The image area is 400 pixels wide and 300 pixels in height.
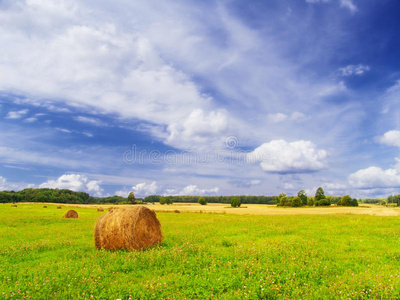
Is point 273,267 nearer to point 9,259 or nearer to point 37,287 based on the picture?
point 37,287

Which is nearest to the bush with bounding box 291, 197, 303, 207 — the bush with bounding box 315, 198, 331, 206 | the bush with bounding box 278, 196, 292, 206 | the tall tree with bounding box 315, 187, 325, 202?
the bush with bounding box 278, 196, 292, 206

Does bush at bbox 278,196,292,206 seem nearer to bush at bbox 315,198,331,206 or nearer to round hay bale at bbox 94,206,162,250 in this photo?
bush at bbox 315,198,331,206

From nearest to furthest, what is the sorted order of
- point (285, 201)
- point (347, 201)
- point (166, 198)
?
1. point (347, 201)
2. point (285, 201)
3. point (166, 198)

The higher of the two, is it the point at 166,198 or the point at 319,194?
the point at 319,194

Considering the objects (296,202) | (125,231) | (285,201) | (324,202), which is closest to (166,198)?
(285,201)

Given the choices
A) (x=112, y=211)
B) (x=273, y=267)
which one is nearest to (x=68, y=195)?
(x=112, y=211)

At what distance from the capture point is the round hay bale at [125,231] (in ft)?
45.4

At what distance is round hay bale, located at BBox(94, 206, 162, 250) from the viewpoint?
45.4ft

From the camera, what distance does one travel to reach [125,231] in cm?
1392

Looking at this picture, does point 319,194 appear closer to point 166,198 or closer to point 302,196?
point 302,196

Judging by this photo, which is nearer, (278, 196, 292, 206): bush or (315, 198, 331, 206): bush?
(315, 198, 331, 206): bush

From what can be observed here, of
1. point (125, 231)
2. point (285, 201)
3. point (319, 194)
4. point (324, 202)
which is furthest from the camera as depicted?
point (319, 194)

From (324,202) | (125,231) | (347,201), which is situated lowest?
(324,202)

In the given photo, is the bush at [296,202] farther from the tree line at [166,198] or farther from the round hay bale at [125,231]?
the round hay bale at [125,231]
